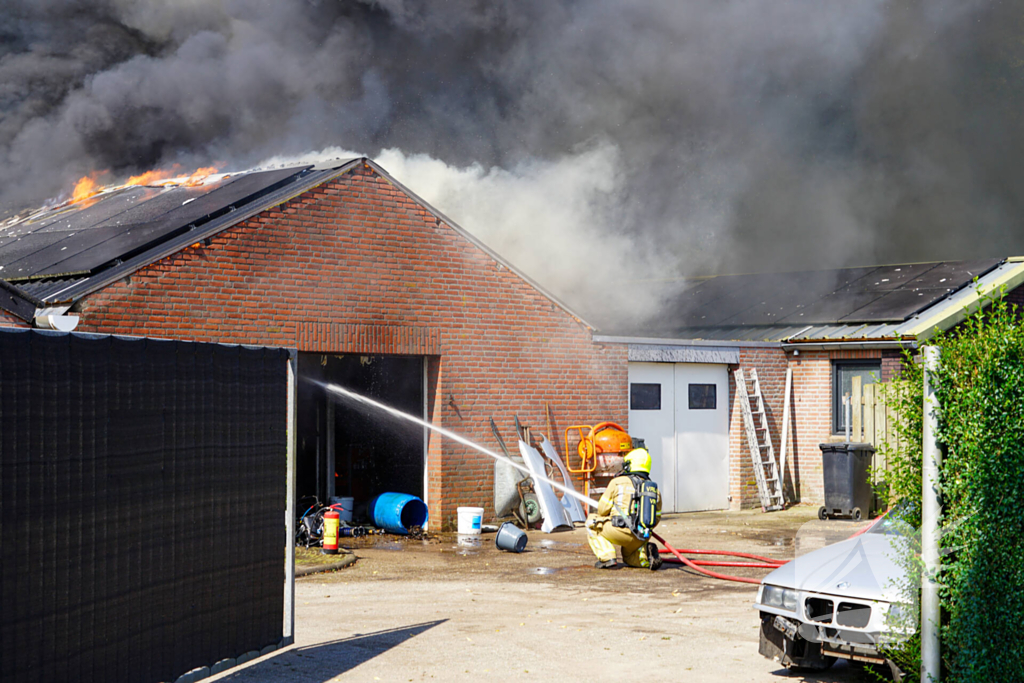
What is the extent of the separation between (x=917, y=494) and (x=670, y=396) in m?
11.7

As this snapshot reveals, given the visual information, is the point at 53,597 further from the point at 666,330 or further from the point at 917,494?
the point at 666,330

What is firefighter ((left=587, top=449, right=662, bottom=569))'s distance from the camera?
38.1ft

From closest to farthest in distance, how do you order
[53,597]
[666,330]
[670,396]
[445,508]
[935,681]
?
[53,597] < [935,681] < [445,508] < [670,396] < [666,330]

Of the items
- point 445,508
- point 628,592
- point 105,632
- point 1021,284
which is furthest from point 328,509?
point 1021,284

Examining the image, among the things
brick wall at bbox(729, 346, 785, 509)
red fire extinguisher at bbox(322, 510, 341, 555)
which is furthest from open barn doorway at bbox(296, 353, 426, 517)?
brick wall at bbox(729, 346, 785, 509)

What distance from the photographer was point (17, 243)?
15461 mm

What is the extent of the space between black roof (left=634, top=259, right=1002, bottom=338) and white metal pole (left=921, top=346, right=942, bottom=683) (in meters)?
13.2

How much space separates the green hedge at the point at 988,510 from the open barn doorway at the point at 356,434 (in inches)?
416

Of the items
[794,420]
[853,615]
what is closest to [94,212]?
[794,420]

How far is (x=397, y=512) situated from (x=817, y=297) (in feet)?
33.9

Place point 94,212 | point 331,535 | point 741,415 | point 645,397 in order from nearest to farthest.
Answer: point 331,535
point 94,212
point 645,397
point 741,415

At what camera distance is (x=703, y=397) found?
18453mm

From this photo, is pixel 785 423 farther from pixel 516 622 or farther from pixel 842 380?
pixel 516 622

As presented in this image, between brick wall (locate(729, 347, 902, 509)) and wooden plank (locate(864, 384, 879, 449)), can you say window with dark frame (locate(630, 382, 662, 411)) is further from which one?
wooden plank (locate(864, 384, 879, 449))
